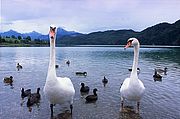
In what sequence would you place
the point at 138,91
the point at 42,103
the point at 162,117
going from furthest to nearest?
1. the point at 42,103
2. the point at 162,117
3. the point at 138,91

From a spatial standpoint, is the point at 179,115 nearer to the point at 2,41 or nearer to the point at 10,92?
the point at 10,92

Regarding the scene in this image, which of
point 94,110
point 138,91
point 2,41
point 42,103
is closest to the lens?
point 138,91

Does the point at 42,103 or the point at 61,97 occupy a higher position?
the point at 61,97

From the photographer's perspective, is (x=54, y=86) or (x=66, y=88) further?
(x=66, y=88)

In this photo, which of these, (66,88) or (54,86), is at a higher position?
(54,86)

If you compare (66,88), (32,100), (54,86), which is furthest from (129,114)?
(32,100)

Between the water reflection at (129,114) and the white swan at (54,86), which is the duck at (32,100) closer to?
the white swan at (54,86)

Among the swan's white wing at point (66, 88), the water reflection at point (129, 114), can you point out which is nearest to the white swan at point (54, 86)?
the swan's white wing at point (66, 88)

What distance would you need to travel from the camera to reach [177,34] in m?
183

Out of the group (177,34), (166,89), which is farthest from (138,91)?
(177,34)

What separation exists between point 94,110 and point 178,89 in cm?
895

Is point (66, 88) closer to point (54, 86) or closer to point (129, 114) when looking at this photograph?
point (54, 86)

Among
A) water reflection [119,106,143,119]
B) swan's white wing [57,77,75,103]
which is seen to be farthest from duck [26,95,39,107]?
water reflection [119,106,143,119]

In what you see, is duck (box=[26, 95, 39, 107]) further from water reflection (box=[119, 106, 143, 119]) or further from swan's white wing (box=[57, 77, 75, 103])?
water reflection (box=[119, 106, 143, 119])
